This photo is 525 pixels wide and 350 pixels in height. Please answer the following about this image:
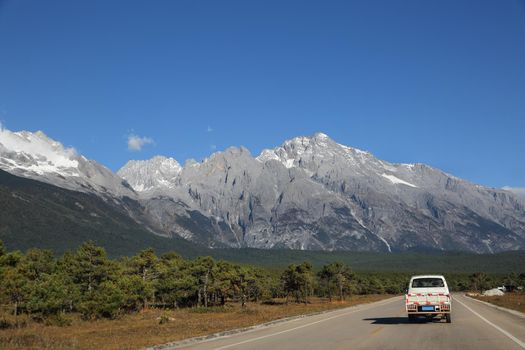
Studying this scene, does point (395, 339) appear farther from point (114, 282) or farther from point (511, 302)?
point (511, 302)

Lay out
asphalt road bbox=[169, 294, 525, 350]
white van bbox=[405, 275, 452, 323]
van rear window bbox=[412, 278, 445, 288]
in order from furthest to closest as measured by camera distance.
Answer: van rear window bbox=[412, 278, 445, 288] < white van bbox=[405, 275, 452, 323] < asphalt road bbox=[169, 294, 525, 350]

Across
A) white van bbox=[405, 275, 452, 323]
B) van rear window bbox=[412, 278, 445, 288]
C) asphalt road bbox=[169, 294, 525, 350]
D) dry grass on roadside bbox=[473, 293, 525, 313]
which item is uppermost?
van rear window bbox=[412, 278, 445, 288]

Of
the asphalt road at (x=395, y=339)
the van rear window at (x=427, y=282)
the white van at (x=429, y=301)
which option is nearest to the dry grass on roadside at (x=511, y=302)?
the van rear window at (x=427, y=282)

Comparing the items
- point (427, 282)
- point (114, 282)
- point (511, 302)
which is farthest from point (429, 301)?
point (114, 282)

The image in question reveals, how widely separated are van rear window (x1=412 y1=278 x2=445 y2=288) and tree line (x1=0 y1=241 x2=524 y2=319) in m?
34.8

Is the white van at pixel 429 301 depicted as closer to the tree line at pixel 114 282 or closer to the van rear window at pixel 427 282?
the van rear window at pixel 427 282

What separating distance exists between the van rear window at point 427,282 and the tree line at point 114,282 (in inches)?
1371

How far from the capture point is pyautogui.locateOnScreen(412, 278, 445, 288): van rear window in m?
33.9

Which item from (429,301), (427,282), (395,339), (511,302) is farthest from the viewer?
(511,302)

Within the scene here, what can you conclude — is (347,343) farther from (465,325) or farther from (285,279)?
(285,279)

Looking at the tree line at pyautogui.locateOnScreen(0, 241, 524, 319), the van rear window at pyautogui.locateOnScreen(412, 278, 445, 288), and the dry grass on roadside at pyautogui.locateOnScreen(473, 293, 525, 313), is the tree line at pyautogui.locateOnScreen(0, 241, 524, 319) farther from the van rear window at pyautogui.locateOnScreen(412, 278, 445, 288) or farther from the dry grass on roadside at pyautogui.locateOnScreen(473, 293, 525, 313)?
the dry grass on roadside at pyautogui.locateOnScreen(473, 293, 525, 313)

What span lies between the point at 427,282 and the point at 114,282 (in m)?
45.8

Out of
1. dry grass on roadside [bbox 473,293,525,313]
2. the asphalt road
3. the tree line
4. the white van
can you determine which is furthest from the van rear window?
the tree line

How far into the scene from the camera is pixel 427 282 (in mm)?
34375
